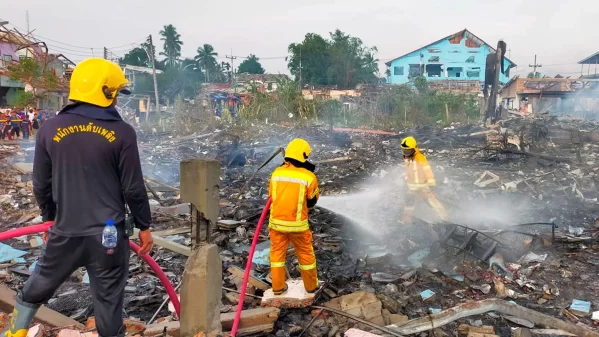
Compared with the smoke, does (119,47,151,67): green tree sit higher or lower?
higher

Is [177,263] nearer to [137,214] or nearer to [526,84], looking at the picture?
[137,214]

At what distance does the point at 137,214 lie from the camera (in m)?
2.48

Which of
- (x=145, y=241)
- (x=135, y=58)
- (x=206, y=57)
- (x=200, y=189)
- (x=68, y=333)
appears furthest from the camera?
(x=206, y=57)

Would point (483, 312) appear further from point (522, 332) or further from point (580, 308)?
point (580, 308)

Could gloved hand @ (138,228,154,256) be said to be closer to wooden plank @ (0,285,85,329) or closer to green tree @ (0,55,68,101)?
wooden plank @ (0,285,85,329)

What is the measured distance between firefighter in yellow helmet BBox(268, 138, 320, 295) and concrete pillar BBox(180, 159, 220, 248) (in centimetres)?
124

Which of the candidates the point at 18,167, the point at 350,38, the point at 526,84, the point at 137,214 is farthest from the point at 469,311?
the point at 350,38

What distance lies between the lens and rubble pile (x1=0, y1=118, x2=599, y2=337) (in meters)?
3.93

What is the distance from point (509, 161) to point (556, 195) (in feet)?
11.3

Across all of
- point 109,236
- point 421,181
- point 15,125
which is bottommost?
point 421,181

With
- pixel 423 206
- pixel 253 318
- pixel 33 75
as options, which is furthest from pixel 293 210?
pixel 33 75

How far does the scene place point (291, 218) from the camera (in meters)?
3.93

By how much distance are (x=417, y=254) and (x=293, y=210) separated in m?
2.55

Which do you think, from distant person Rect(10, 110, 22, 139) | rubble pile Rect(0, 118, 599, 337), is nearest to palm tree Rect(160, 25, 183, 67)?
distant person Rect(10, 110, 22, 139)
